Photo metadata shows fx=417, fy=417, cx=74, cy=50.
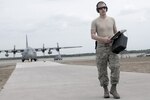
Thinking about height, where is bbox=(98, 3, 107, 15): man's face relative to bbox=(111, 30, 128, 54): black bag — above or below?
above

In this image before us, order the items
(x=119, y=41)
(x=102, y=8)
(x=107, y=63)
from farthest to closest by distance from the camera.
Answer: (x=107, y=63)
(x=102, y=8)
(x=119, y=41)

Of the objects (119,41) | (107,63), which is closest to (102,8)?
(119,41)

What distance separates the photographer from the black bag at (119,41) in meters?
8.93

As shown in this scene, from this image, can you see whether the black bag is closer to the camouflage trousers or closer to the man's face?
the camouflage trousers

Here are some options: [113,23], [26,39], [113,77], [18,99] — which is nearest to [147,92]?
[113,77]

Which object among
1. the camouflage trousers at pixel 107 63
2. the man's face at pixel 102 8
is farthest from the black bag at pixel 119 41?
the man's face at pixel 102 8

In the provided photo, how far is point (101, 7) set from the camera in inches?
362

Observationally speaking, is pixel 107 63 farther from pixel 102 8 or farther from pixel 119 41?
pixel 102 8

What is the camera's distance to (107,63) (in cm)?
941

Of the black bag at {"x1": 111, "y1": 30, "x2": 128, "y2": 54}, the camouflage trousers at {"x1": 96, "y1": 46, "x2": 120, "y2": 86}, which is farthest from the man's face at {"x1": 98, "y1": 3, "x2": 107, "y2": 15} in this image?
the camouflage trousers at {"x1": 96, "y1": 46, "x2": 120, "y2": 86}

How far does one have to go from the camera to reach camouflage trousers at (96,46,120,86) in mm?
9078

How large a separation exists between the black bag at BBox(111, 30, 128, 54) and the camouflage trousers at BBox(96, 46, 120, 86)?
0.19 metres

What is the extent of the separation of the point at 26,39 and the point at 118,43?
320ft

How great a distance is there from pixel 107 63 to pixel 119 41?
692 mm
